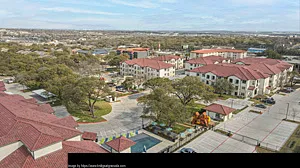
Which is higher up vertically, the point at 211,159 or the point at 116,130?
the point at 211,159

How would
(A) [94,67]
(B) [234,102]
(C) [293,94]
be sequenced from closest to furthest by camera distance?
(B) [234,102], (C) [293,94], (A) [94,67]

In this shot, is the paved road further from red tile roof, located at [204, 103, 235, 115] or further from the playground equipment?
red tile roof, located at [204, 103, 235, 115]

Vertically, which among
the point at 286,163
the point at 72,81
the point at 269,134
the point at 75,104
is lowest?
the point at 269,134

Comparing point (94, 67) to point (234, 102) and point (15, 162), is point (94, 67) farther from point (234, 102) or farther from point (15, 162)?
point (15, 162)

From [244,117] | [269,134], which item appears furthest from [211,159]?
[244,117]

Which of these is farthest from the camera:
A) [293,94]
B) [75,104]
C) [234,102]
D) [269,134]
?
[293,94]

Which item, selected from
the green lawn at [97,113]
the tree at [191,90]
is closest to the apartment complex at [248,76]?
the tree at [191,90]

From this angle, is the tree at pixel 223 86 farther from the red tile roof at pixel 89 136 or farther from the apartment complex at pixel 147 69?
the red tile roof at pixel 89 136

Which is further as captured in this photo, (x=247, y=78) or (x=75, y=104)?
(x=247, y=78)

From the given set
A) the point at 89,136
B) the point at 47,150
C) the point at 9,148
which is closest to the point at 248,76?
the point at 89,136
